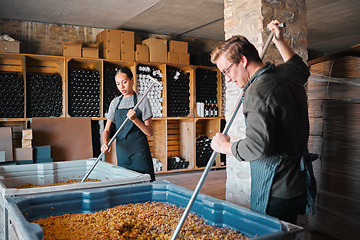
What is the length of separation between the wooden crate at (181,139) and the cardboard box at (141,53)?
149 centimetres

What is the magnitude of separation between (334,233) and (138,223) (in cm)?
218

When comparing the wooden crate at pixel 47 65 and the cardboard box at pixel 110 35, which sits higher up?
the cardboard box at pixel 110 35

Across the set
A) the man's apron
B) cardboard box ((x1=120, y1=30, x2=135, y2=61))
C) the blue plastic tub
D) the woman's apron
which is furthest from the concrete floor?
the man's apron

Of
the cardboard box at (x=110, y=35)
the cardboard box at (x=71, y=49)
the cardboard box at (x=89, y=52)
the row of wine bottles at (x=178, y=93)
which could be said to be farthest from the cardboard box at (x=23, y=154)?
the row of wine bottles at (x=178, y=93)

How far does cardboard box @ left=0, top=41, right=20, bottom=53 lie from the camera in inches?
193

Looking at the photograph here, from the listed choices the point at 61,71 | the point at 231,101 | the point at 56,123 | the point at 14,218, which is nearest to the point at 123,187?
the point at 14,218

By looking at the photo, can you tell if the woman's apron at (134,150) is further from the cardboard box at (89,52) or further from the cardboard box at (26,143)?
the cardboard box at (89,52)

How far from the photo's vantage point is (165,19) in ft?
18.4

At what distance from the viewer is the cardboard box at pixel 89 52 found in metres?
5.48

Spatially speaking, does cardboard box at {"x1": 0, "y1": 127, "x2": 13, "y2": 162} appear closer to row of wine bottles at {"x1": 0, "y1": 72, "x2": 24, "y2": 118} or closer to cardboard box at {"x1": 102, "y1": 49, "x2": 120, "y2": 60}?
row of wine bottles at {"x1": 0, "y1": 72, "x2": 24, "y2": 118}

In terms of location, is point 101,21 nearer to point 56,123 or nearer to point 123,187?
point 56,123

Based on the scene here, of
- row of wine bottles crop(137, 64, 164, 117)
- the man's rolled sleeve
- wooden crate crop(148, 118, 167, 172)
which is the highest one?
row of wine bottles crop(137, 64, 164, 117)

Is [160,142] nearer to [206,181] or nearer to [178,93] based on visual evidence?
[178,93]

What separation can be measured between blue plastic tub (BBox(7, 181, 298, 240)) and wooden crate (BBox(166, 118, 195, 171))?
4.57 metres
